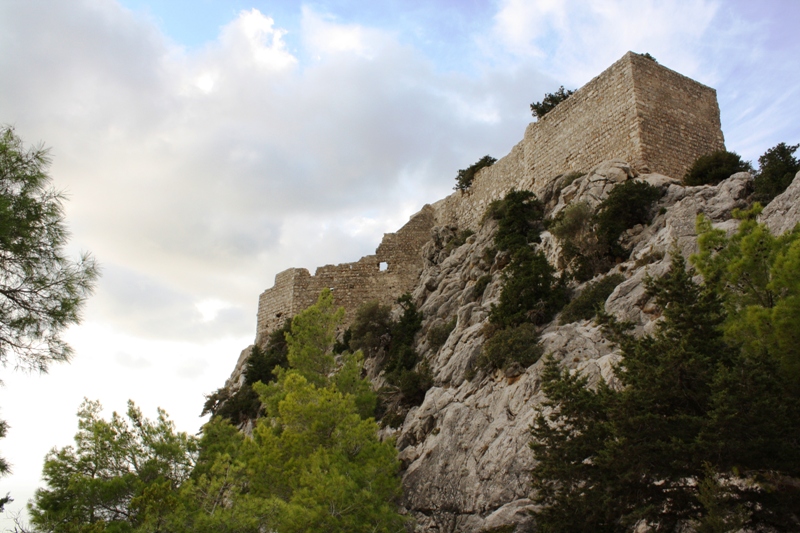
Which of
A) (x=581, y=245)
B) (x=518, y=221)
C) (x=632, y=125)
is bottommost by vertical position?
(x=581, y=245)

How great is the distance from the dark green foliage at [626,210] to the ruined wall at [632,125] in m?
1.99

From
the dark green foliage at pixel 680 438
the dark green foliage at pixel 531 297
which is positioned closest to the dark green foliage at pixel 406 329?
the dark green foliage at pixel 531 297

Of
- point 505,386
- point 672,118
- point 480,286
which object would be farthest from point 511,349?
point 672,118

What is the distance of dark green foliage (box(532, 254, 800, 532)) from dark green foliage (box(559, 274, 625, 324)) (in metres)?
5.24

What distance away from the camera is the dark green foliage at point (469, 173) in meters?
30.1

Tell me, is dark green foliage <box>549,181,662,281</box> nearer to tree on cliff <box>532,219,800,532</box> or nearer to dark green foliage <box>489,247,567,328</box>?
dark green foliage <box>489,247,567,328</box>

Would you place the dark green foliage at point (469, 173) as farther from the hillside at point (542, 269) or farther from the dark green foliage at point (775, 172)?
the dark green foliage at point (775, 172)

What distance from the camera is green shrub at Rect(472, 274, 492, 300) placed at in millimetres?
20094

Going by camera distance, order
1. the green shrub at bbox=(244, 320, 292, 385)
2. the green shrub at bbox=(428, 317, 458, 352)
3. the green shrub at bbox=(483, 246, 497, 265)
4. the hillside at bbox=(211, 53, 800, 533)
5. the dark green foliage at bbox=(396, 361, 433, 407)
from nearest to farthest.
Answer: the hillside at bbox=(211, 53, 800, 533)
the dark green foliage at bbox=(396, 361, 433, 407)
the green shrub at bbox=(428, 317, 458, 352)
the green shrub at bbox=(483, 246, 497, 265)
the green shrub at bbox=(244, 320, 292, 385)

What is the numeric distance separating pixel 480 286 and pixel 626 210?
4.71 meters

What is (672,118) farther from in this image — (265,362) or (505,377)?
(265,362)

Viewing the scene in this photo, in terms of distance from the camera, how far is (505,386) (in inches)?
577

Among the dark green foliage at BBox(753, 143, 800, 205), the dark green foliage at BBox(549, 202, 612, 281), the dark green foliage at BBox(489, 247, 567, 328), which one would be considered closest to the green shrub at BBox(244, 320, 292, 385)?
the dark green foliage at BBox(489, 247, 567, 328)

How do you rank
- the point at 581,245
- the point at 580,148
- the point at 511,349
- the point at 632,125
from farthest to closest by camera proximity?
the point at 580,148 < the point at 632,125 < the point at 581,245 < the point at 511,349
